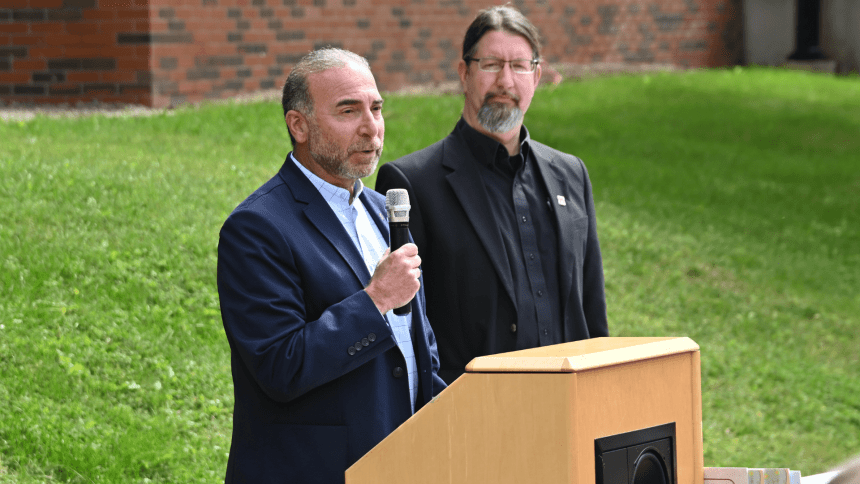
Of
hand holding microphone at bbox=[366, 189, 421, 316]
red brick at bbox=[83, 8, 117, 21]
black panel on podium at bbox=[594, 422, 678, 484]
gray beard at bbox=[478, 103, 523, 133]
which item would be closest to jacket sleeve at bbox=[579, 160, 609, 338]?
gray beard at bbox=[478, 103, 523, 133]

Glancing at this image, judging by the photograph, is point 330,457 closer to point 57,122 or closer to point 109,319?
point 109,319

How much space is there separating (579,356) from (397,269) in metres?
0.56

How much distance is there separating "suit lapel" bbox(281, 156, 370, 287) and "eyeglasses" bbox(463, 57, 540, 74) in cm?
127

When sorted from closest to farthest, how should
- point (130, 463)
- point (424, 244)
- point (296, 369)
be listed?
point (296, 369) → point (424, 244) → point (130, 463)

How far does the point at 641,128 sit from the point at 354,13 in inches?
159

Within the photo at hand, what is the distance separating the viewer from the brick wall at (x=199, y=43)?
10.8 metres

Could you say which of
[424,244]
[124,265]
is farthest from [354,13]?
[424,244]

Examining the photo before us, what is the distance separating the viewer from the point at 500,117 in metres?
3.70

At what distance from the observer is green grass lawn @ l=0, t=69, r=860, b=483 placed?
17.3 feet

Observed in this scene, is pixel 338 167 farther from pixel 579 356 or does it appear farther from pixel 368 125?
pixel 579 356

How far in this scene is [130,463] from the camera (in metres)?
4.87

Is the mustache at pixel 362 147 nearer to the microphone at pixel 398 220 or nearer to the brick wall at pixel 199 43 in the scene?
the microphone at pixel 398 220

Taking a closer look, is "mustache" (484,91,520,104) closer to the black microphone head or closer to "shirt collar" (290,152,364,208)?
"shirt collar" (290,152,364,208)

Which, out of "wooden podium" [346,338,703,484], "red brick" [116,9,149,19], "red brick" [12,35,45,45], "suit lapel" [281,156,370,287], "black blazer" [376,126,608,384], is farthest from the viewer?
"red brick" [12,35,45,45]
